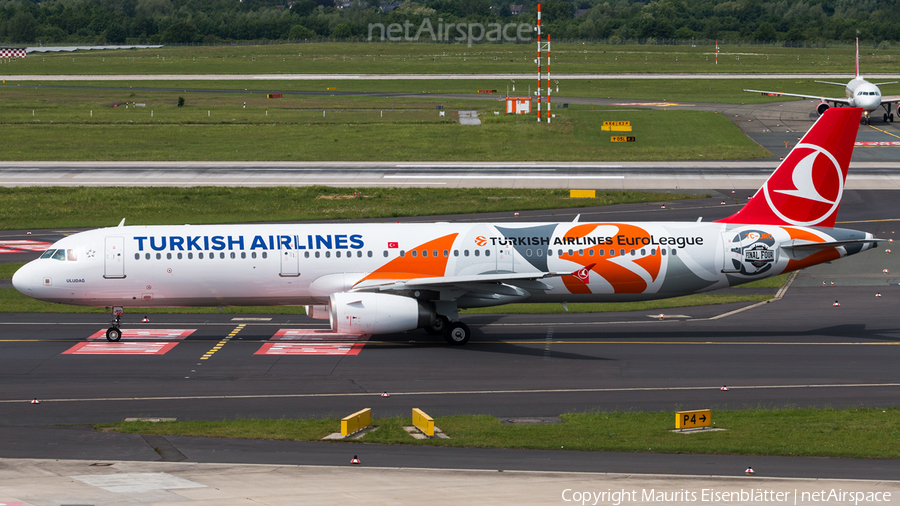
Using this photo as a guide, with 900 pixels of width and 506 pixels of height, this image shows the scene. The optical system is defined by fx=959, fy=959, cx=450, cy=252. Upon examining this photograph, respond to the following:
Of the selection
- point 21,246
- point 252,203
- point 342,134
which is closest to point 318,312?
point 21,246

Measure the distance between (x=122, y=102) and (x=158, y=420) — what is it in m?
110

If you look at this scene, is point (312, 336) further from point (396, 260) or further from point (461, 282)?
point (461, 282)

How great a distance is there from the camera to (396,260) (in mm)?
36750

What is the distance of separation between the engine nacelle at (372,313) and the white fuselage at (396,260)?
5.00 ft

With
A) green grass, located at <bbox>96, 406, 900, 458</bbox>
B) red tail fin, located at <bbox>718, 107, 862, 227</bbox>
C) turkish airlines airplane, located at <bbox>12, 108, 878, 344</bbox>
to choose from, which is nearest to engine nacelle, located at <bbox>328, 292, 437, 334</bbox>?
turkish airlines airplane, located at <bbox>12, 108, 878, 344</bbox>

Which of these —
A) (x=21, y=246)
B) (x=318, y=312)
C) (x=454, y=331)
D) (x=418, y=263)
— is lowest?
(x=454, y=331)

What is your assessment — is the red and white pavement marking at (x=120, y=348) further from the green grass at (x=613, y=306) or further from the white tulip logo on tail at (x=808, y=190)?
the white tulip logo on tail at (x=808, y=190)

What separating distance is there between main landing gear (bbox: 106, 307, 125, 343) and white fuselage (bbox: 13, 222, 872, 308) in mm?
549

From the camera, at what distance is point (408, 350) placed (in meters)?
36.1

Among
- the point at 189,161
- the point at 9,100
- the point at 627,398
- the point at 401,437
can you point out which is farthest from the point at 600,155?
the point at 9,100

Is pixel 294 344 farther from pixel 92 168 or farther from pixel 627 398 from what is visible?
pixel 92 168

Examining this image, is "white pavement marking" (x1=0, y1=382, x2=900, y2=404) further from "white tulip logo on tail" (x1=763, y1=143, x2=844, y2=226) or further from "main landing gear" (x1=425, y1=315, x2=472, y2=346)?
"white tulip logo on tail" (x1=763, y1=143, x2=844, y2=226)

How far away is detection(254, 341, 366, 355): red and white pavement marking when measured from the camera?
35562 millimetres

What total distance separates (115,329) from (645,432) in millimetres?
21603
